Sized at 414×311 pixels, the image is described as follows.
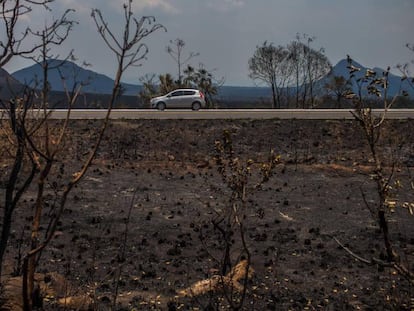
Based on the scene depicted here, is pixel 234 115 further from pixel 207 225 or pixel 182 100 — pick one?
pixel 207 225

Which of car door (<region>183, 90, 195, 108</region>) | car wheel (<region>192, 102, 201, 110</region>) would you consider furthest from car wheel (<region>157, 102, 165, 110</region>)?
car wheel (<region>192, 102, 201, 110</region>)

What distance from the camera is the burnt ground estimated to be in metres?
7.79

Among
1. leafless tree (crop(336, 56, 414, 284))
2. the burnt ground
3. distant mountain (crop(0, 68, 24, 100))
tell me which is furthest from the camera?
the burnt ground

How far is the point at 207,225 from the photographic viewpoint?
36.5 feet

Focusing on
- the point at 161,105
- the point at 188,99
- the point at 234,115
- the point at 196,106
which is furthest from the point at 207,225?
the point at 161,105

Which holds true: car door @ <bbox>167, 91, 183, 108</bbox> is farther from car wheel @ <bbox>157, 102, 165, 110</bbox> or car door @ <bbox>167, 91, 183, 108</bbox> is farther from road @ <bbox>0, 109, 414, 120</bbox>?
road @ <bbox>0, 109, 414, 120</bbox>

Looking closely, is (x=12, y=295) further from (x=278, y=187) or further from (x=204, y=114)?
(x=204, y=114)

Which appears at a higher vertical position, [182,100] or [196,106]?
[182,100]

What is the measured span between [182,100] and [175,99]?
0.41 meters

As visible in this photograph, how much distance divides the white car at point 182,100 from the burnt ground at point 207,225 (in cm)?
855

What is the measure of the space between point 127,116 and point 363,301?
1796 cm

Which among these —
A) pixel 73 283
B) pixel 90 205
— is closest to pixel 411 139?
pixel 90 205

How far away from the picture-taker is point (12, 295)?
231 inches

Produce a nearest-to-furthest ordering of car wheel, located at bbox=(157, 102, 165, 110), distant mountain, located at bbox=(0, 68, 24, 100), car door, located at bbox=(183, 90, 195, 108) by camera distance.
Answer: distant mountain, located at bbox=(0, 68, 24, 100) < car door, located at bbox=(183, 90, 195, 108) < car wheel, located at bbox=(157, 102, 165, 110)
